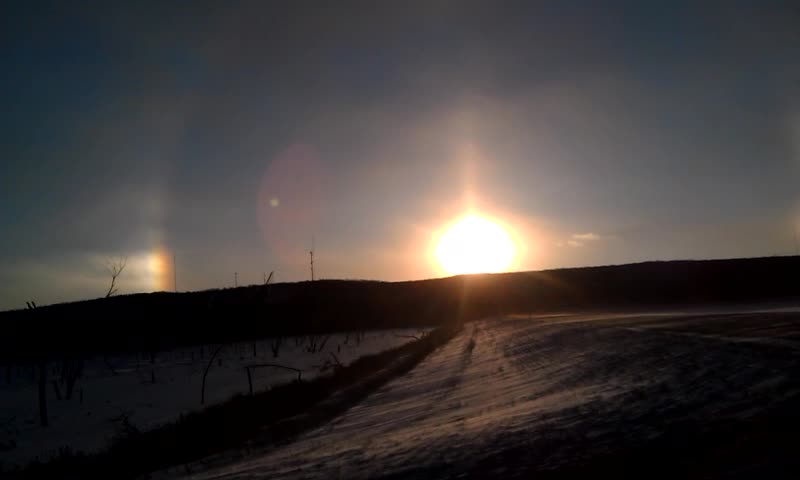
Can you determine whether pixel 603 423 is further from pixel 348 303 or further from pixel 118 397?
pixel 348 303

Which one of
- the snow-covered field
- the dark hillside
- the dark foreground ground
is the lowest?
the snow-covered field

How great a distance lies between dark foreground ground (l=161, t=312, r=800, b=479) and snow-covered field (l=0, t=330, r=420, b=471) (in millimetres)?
10524

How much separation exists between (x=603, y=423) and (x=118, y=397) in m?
25.6

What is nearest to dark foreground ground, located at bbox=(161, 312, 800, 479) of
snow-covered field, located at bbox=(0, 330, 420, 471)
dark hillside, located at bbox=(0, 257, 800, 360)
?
snow-covered field, located at bbox=(0, 330, 420, 471)

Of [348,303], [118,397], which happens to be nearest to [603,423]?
[118,397]

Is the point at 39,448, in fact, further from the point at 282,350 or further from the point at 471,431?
the point at 282,350

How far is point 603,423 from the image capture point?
5352 mm

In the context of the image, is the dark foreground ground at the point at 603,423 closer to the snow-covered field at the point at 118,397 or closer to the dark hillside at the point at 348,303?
the snow-covered field at the point at 118,397

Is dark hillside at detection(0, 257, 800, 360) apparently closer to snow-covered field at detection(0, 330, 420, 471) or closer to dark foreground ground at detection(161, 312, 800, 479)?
snow-covered field at detection(0, 330, 420, 471)

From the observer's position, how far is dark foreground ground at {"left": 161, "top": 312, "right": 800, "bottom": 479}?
169 inches

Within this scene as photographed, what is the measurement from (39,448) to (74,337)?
1973 inches

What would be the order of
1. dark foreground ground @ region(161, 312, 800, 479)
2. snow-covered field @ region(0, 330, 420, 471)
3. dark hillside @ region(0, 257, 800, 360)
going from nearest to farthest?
dark foreground ground @ region(161, 312, 800, 479) < snow-covered field @ region(0, 330, 420, 471) < dark hillside @ region(0, 257, 800, 360)

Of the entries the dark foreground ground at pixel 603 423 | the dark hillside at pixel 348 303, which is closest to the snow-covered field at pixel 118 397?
the dark foreground ground at pixel 603 423

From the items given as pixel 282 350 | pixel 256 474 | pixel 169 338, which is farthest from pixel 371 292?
pixel 256 474
